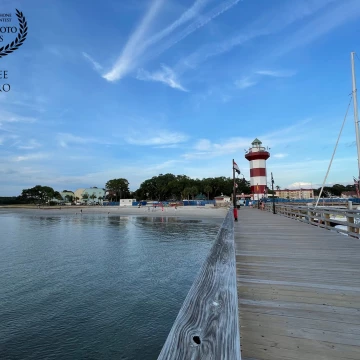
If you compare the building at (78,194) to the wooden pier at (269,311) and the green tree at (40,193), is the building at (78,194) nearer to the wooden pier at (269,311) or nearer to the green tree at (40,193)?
→ the green tree at (40,193)

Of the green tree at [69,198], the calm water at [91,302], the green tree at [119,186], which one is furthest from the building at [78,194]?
the calm water at [91,302]

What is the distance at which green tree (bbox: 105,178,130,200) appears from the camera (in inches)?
4124

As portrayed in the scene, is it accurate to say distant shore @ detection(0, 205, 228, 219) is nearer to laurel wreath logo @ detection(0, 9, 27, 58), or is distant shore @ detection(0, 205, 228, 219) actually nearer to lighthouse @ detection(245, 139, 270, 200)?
lighthouse @ detection(245, 139, 270, 200)

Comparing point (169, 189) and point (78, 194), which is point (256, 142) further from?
point (78, 194)

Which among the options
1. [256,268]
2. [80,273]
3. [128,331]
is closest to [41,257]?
[80,273]

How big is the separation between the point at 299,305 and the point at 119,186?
345ft

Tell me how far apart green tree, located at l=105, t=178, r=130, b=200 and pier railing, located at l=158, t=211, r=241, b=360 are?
10543cm

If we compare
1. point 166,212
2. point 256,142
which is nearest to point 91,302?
point 166,212

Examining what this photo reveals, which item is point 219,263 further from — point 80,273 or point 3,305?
point 80,273

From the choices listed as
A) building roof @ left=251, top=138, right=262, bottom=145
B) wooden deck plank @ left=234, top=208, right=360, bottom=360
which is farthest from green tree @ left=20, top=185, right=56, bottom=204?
wooden deck plank @ left=234, top=208, right=360, bottom=360

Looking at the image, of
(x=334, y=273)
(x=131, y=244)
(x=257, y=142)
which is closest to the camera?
(x=334, y=273)

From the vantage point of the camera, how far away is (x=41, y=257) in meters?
13.7

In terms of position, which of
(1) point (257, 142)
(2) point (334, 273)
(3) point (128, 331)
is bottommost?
(3) point (128, 331)

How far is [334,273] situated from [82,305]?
637 centimetres
